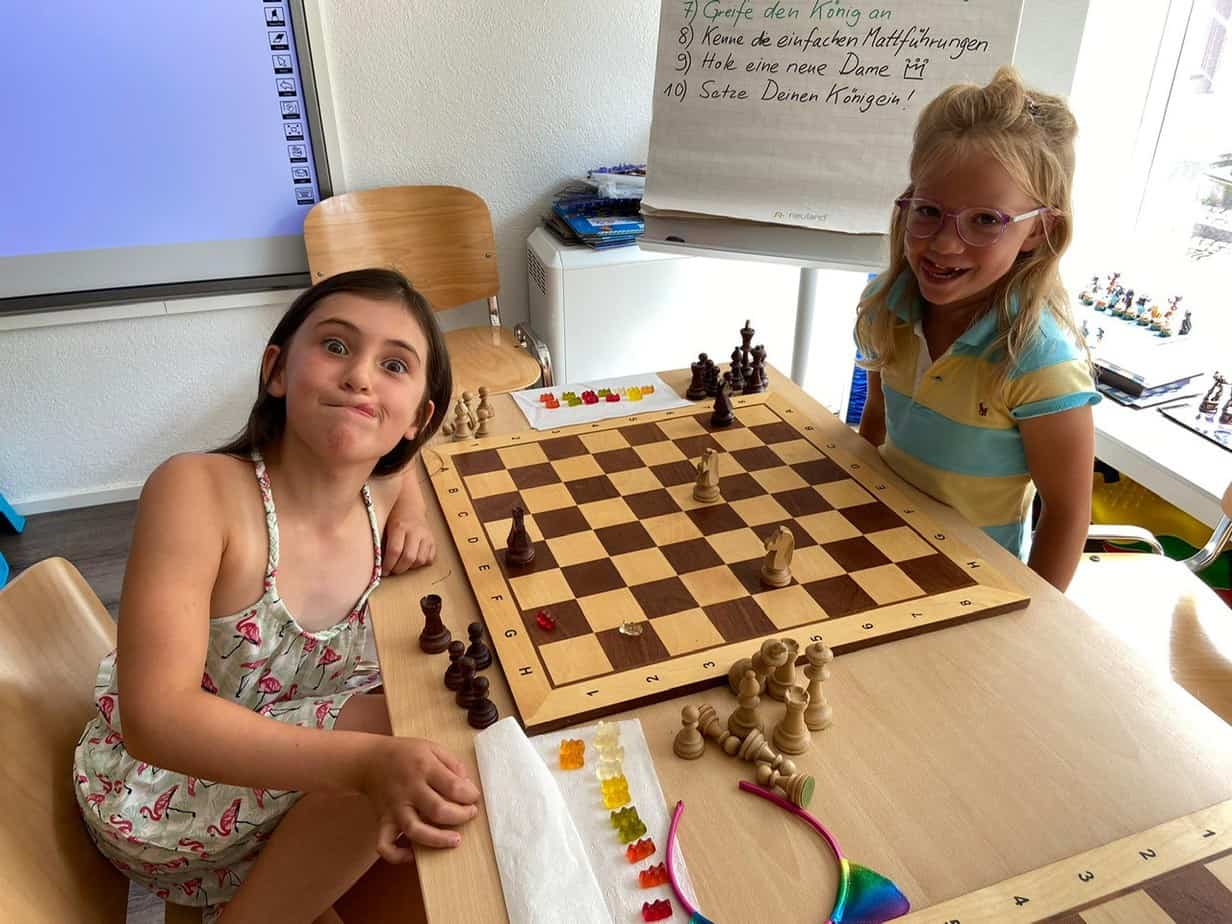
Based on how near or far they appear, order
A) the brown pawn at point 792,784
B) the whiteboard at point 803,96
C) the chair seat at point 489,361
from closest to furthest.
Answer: the brown pawn at point 792,784, the whiteboard at point 803,96, the chair seat at point 489,361

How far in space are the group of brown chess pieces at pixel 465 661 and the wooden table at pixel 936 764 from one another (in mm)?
18

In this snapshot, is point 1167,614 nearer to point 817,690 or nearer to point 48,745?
point 817,690

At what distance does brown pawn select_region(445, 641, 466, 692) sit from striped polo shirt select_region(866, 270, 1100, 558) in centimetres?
94

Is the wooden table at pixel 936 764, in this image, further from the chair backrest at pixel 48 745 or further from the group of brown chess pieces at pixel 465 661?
the chair backrest at pixel 48 745

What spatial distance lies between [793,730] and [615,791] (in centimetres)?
22

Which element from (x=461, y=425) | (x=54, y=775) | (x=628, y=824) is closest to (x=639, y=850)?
(x=628, y=824)

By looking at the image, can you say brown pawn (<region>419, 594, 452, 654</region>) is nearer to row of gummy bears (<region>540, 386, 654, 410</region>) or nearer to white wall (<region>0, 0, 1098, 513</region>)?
row of gummy bears (<region>540, 386, 654, 410</region>)

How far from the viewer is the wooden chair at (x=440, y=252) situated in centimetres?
285

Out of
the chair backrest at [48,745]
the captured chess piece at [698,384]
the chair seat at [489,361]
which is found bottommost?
the chair seat at [489,361]

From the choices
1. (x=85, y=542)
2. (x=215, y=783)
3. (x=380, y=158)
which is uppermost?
(x=380, y=158)

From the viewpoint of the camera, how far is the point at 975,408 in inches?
60.1

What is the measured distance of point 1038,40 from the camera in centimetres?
253

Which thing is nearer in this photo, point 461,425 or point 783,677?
point 783,677

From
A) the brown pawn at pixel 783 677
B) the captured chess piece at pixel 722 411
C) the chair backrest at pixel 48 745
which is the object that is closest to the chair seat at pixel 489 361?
the captured chess piece at pixel 722 411
